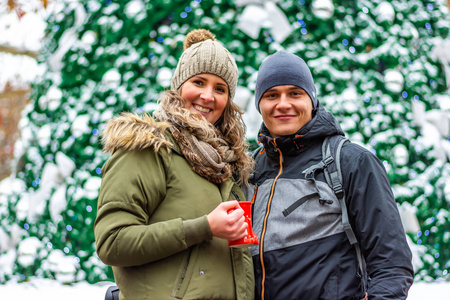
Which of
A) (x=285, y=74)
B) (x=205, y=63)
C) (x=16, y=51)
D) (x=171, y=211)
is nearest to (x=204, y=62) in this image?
(x=205, y=63)

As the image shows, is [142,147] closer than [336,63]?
Yes

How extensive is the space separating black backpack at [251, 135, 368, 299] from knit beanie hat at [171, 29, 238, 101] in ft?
1.86

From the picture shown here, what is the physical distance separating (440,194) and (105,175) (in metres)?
2.00

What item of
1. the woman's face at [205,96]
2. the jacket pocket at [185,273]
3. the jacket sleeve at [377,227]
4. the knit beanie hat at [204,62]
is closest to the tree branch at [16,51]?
Result: the knit beanie hat at [204,62]

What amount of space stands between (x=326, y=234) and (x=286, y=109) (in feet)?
1.96

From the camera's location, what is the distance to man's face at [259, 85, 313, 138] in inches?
81.8

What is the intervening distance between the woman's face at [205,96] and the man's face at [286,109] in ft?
0.71

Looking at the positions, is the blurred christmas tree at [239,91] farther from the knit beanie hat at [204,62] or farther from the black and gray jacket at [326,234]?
the black and gray jacket at [326,234]

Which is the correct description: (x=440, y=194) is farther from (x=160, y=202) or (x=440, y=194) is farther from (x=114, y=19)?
(x=114, y=19)

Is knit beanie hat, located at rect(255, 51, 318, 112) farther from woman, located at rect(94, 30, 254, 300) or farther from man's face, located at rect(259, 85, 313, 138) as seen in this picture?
woman, located at rect(94, 30, 254, 300)

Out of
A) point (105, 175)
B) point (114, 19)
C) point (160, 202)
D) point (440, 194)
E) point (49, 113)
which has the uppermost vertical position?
point (114, 19)

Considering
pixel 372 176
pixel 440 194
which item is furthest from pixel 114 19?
pixel 440 194

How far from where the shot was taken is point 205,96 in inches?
82.0

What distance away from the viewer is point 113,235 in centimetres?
160
